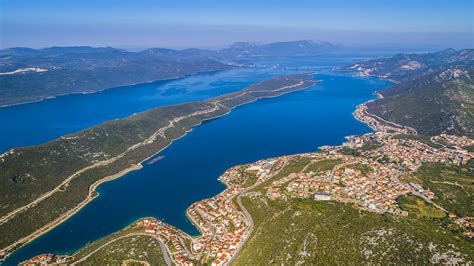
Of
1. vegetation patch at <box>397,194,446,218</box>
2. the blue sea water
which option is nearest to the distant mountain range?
the blue sea water

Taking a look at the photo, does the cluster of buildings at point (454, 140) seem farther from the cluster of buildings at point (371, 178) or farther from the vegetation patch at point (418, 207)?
the vegetation patch at point (418, 207)

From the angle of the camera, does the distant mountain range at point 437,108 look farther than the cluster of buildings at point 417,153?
Yes

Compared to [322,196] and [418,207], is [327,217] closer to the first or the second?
[322,196]

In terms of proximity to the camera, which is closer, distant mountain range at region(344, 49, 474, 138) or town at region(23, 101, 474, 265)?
town at region(23, 101, 474, 265)

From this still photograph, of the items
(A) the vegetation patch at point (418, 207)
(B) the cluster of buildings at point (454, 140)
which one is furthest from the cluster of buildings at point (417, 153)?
(A) the vegetation patch at point (418, 207)

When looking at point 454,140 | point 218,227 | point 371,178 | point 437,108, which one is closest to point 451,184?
point 371,178

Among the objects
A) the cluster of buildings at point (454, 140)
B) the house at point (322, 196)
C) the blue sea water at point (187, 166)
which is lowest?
the blue sea water at point (187, 166)

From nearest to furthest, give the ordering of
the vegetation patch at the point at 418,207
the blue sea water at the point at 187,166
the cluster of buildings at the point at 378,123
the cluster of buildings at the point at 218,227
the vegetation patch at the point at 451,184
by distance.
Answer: the cluster of buildings at the point at 218,227 < the vegetation patch at the point at 418,207 < the vegetation patch at the point at 451,184 < the blue sea water at the point at 187,166 < the cluster of buildings at the point at 378,123

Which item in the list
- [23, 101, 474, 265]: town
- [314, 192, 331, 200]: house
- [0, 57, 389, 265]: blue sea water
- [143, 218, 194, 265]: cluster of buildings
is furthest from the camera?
[0, 57, 389, 265]: blue sea water

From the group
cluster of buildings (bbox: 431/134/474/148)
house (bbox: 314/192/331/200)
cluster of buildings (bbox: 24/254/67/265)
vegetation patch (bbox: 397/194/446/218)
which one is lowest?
cluster of buildings (bbox: 24/254/67/265)

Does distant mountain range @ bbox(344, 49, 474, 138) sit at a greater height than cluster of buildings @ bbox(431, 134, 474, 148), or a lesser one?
greater

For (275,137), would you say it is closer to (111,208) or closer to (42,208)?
(111,208)

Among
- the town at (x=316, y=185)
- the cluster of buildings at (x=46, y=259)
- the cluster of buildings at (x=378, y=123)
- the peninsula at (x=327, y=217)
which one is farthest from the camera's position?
the cluster of buildings at (x=378, y=123)

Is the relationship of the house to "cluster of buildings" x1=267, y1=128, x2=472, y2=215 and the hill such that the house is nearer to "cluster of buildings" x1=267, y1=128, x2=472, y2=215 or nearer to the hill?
"cluster of buildings" x1=267, y1=128, x2=472, y2=215
